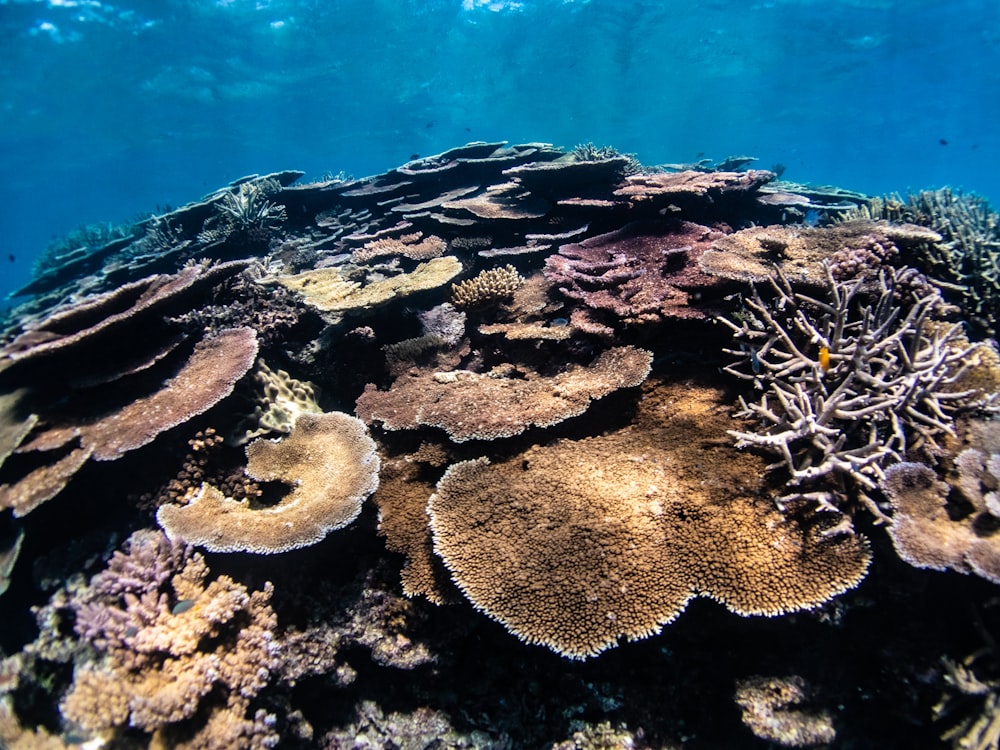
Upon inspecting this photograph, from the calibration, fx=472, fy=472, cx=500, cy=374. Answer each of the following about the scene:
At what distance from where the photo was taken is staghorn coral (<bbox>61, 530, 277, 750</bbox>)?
2648mm

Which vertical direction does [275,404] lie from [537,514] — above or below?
below

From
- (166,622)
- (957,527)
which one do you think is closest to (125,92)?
(166,622)

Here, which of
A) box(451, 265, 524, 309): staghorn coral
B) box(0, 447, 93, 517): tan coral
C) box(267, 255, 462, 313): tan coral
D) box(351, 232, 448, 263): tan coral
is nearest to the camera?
box(0, 447, 93, 517): tan coral

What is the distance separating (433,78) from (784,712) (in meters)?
58.2

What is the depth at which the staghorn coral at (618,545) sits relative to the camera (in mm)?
2689

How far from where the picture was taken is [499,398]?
156 inches

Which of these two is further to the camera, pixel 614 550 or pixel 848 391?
pixel 848 391

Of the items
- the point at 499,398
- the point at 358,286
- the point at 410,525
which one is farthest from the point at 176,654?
the point at 358,286

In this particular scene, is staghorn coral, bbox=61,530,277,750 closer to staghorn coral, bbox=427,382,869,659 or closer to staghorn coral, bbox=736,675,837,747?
staghorn coral, bbox=427,382,869,659

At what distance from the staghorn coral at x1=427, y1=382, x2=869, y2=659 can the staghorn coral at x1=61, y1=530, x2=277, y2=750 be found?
138 centimetres

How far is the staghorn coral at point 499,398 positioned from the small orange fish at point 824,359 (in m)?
1.18

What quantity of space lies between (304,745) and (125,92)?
2004 inches

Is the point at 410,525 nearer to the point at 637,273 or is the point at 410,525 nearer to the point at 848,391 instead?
the point at 848,391

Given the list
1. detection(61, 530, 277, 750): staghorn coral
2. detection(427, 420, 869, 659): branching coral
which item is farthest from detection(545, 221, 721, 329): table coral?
detection(61, 530, 277, 750): staghorn coral
